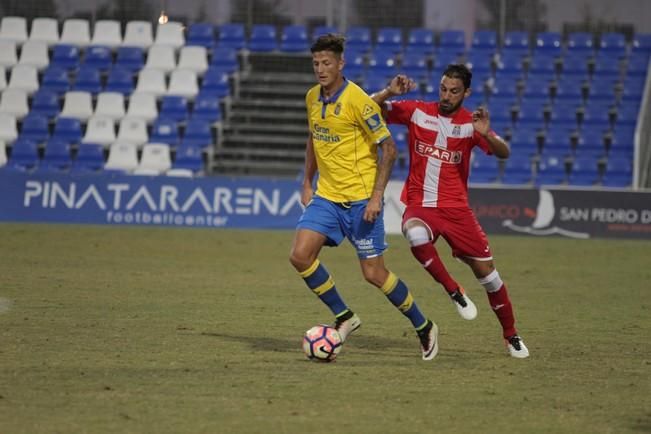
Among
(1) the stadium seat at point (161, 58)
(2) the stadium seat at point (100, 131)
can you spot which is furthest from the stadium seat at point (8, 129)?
(1) the stadium seat at point (161, 58)

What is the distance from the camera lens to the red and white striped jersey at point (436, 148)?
30.2 feet

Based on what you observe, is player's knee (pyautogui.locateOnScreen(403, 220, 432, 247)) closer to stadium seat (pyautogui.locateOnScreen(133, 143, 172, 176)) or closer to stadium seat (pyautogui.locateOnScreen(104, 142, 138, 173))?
stadium seat (pyautogui.locateOnScreen(133, 143, 172, 176))

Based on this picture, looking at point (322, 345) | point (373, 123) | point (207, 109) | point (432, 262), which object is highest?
point (373, 123)

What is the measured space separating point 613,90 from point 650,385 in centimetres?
2016

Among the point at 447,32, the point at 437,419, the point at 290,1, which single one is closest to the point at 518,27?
the point at 447,32

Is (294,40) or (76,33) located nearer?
(294,40)

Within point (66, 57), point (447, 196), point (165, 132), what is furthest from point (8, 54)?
point (447, 196)

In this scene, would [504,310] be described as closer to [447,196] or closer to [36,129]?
[447,196]

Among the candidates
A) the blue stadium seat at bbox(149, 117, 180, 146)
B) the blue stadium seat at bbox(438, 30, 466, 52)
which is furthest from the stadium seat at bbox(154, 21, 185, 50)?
the blue stadium seat at bbox(438, 30, 466, 52)

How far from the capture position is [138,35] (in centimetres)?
2881

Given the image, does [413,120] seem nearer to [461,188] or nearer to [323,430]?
[461,188]

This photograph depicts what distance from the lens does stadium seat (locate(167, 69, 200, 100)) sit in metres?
27.6

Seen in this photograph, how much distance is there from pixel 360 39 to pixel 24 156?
28.3 ft

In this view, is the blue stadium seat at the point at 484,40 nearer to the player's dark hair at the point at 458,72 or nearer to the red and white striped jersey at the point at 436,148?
the red and white striped jersey at the point at 436,148
